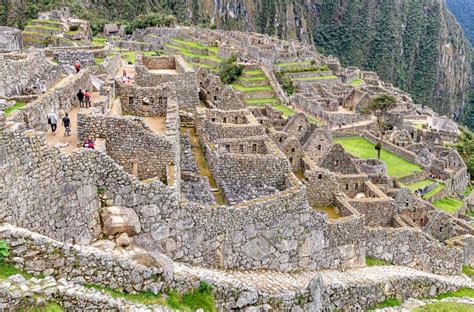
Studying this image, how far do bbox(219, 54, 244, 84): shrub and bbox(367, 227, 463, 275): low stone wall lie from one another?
45.4 metres

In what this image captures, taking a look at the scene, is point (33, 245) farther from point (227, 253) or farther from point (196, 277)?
point (227, 253)

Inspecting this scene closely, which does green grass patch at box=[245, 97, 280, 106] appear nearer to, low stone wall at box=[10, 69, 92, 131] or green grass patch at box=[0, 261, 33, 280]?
low stone wall at box=[10, 69, 92, 131]

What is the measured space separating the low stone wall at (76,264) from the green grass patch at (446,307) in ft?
33.6

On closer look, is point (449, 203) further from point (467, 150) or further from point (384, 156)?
point (467, 150)

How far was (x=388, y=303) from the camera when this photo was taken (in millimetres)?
17750

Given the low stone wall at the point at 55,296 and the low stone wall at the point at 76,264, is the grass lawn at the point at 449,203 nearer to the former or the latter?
the low stone wall at the point at 76,264

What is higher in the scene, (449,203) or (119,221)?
(119,221)

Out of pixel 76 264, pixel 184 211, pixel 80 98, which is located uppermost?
pixel 80 98

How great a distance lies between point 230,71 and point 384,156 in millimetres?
26281

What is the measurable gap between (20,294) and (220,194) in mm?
8261

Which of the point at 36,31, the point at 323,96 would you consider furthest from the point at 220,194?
the point at 36,31

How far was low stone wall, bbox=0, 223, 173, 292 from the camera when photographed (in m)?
9.49

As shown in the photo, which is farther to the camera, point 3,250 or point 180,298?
point 180,298

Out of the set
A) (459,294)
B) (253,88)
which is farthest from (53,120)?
(253,88)
